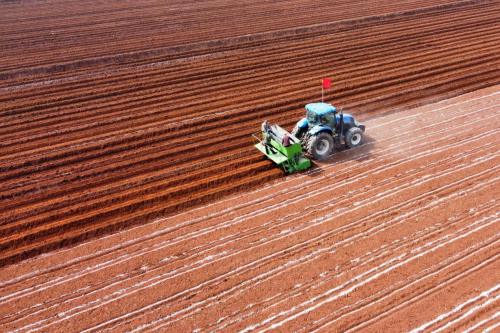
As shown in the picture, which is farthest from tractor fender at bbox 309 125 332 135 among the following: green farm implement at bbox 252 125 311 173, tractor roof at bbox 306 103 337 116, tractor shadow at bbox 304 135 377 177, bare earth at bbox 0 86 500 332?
bare earth at bbox 0 86 500 332

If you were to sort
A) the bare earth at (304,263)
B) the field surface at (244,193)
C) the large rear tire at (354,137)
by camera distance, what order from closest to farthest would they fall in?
the bare earth at (304,263) → the field surface at (244,193) → the large rear tire at (354,137)

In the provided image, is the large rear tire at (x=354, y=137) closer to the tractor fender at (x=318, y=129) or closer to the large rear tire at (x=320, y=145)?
the large rear tire at (x=320, y=145)

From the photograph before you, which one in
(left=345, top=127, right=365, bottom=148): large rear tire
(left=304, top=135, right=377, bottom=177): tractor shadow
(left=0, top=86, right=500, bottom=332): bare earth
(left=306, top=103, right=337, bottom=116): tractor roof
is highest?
(left=306, top=103, right=337, bottom=116): tractor roof

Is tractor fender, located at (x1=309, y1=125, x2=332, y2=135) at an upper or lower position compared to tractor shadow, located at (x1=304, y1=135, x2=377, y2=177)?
upper

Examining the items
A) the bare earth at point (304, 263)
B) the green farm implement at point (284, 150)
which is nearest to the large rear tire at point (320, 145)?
the green farm implement at point (284, 150)

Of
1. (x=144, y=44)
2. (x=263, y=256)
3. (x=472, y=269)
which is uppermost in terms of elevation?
(x=144, y=44)

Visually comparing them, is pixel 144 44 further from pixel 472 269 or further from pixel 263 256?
pixel 472 269

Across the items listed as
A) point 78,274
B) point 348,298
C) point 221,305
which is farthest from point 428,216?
point 78,274

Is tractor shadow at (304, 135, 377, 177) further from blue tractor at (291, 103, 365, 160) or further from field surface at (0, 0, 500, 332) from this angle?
blue tractor at (291, 103, 365, 160)
